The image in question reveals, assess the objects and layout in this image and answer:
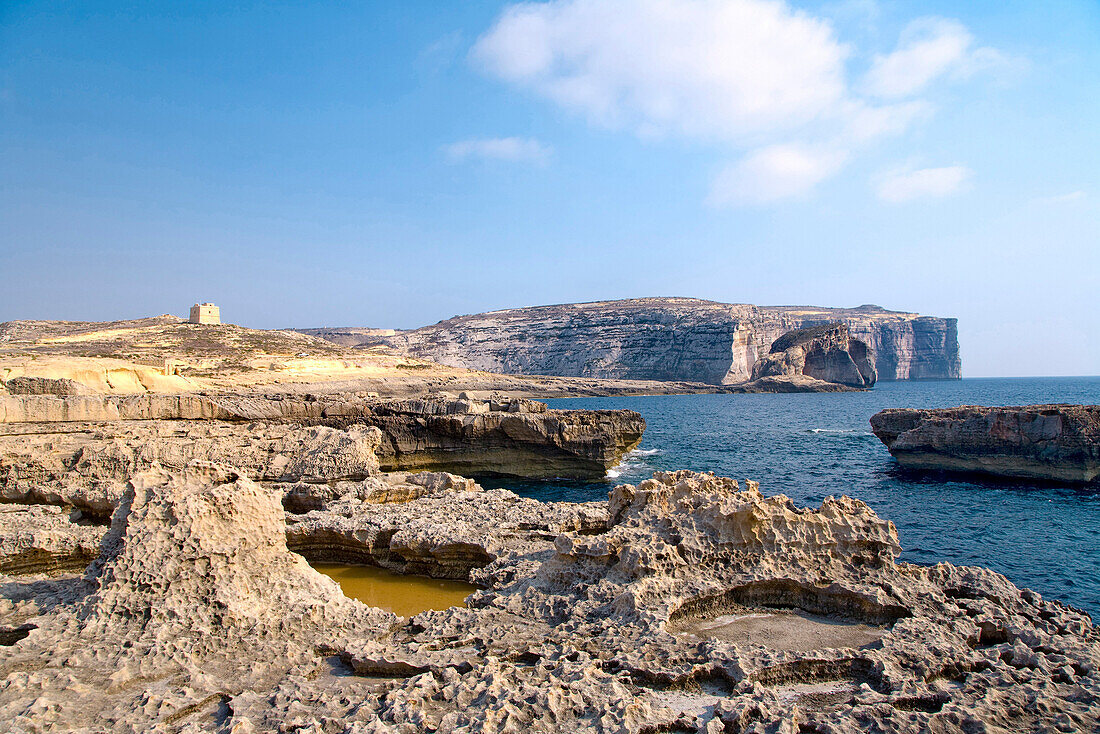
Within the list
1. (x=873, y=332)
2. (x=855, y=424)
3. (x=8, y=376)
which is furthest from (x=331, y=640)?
(x=873, y=332)

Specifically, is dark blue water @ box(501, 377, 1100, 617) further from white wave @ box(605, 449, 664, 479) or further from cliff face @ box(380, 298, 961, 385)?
cliff face @ box(380, 298, 961, 385)

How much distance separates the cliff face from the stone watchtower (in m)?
58.3

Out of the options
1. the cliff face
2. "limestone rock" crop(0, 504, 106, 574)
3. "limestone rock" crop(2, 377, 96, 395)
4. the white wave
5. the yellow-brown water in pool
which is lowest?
the white wave

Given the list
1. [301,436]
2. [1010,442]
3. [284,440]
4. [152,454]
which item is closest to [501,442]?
[301,436]

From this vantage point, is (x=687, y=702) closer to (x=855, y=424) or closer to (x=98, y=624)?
(x=98, y=624)

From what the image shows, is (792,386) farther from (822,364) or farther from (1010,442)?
(1010,442)

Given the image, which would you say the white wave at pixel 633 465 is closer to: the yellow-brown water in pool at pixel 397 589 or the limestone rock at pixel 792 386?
the yellow-brown water in pool at pixel 397 589

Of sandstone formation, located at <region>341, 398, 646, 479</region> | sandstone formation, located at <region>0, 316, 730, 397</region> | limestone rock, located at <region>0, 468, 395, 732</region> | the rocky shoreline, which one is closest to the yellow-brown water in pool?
the rocky shoreline

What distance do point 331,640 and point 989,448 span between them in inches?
1024

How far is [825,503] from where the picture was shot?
7719 mm

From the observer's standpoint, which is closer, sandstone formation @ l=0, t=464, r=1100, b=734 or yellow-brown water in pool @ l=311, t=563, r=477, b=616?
sandstone formation @ l=0, t=464, r=1100, b=734

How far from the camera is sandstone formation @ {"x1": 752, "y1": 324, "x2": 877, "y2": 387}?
105000 mm

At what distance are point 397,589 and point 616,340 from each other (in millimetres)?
116872

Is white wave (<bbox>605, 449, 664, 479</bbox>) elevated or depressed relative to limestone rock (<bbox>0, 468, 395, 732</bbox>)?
depressed
